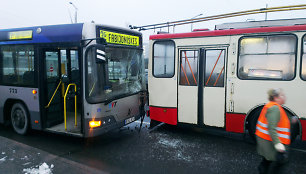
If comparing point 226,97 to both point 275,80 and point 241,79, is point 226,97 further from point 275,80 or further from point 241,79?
point 275,80

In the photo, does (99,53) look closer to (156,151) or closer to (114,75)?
(114,75)

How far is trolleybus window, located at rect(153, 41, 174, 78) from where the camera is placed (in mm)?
6777

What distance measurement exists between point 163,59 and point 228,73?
1.88 metres

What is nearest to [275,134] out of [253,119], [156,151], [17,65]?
[253,119]

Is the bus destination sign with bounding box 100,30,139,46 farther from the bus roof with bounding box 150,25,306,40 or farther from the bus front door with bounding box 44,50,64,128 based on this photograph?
the bus front door with bounding box 44,50,64,128

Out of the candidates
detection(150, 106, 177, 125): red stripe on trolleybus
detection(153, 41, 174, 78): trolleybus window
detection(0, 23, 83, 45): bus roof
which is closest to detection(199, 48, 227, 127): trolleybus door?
detection(150, 106, 177, 125): red stripe on trolleybus

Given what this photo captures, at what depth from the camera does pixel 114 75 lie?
19.1 feet

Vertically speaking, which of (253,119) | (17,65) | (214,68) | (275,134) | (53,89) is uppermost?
(17,65)

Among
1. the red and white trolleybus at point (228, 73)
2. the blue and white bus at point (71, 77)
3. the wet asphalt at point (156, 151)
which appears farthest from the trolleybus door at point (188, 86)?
the blue and white bus at point (71, 77)

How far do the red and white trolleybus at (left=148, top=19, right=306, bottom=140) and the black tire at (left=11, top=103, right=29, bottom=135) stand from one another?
11.5 ft

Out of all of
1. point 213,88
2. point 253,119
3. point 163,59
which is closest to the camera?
point 253,119

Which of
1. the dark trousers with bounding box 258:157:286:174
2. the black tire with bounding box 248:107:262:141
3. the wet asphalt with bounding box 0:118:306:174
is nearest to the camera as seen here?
the dark trousers with bounding box 258:157:286:174

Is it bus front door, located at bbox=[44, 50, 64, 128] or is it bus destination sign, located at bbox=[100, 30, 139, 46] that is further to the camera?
bus front door, located at bbox=[44, 50, 64, 128]

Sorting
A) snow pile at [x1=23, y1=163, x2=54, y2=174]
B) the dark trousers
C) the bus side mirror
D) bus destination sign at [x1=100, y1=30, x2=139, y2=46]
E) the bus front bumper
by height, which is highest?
bus destination sign at [x1=100, y1=30, x2=139, y2=46]
